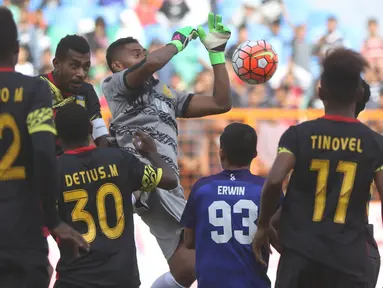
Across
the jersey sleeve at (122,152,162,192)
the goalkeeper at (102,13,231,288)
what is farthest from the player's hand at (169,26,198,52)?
the jersey sleeve at (122,152,162,192)

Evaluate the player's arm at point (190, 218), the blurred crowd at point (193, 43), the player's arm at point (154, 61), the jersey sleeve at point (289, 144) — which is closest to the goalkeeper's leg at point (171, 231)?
the player's arm at point (154, 61)

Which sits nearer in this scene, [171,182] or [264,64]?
[171,182]

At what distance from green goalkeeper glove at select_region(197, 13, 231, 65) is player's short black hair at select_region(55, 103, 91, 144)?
5.35ft

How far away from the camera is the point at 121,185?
16.1ft

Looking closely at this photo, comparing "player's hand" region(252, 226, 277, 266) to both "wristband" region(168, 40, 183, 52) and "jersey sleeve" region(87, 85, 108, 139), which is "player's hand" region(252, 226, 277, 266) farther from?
"wristband" region(168, 40, 183, 52)

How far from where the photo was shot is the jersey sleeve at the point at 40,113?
13.0 feet

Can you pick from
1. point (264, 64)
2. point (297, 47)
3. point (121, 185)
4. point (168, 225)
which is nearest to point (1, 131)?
point (121, 185)

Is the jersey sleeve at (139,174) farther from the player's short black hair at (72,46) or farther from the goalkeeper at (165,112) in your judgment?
the player's short black hair at (72,46)

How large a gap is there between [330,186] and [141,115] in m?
2.11

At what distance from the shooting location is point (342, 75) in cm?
462

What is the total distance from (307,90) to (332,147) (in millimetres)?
10646

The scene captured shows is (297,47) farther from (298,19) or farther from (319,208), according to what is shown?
(319,208)

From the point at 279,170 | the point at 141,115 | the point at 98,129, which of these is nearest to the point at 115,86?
the point at 141,115

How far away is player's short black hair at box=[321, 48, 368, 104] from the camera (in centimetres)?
460
